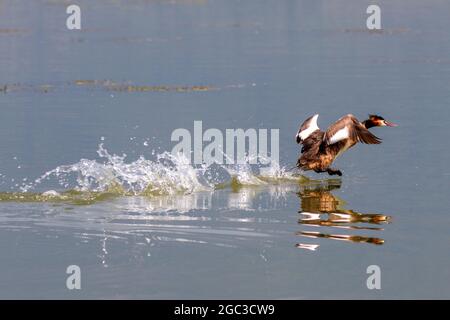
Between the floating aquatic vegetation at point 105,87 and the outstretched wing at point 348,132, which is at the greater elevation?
the floating aquatic vegetation at point 105,87

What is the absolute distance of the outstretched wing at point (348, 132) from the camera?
16844 mm

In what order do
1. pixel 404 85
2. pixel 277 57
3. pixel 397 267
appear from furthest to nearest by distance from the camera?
pixel 277 57
pixel 404 85
pixel 397 267

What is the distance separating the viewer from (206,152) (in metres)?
19.1

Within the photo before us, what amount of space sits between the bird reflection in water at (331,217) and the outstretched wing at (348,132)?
0.66 meters

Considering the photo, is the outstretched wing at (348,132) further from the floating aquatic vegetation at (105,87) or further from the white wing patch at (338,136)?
the floating aquatic vegetation at (105,87)

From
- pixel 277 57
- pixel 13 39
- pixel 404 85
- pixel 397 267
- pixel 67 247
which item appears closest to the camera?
pixel 397 267

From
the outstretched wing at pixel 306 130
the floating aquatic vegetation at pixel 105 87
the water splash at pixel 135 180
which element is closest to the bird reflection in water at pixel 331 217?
the water splash at pixel 135 180

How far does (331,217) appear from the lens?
14828 mm

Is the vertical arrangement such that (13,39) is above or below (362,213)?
above

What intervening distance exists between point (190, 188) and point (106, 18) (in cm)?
2437
